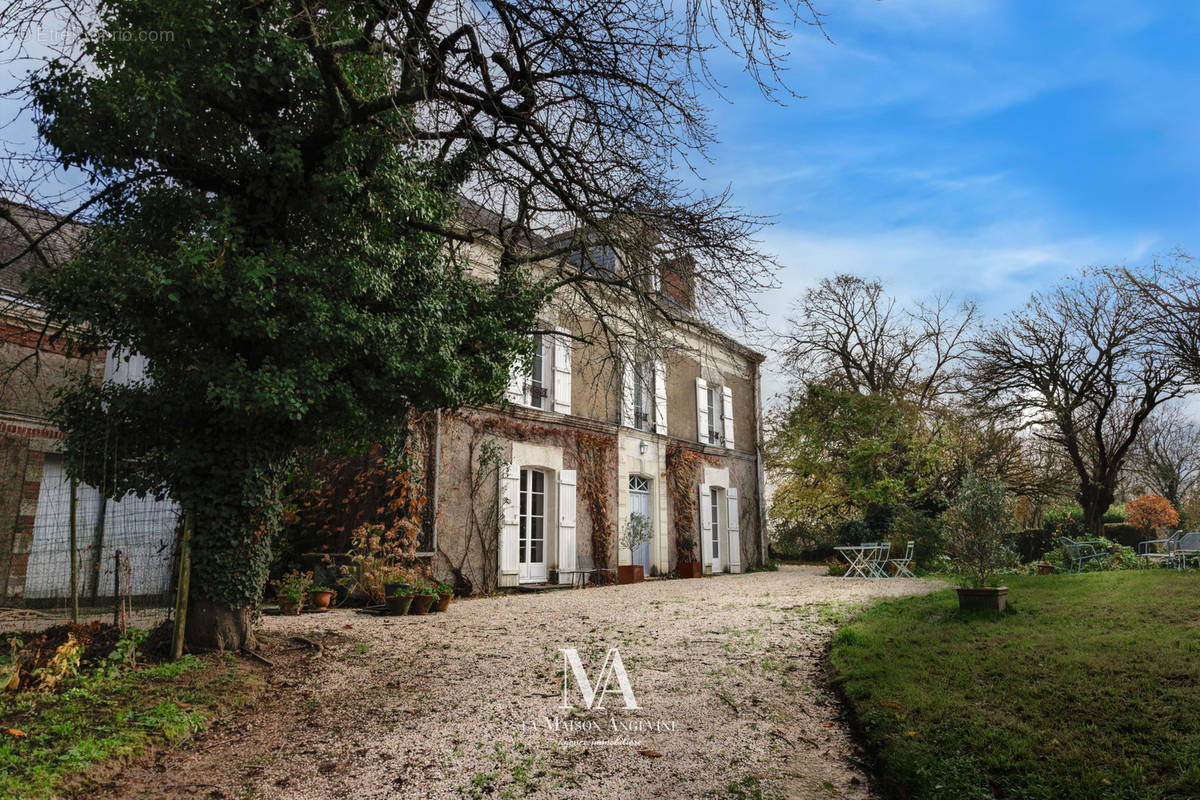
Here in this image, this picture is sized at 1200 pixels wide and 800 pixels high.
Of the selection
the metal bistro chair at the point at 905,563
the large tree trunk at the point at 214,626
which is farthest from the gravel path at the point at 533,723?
the metal bistro chair at the point at 905,563

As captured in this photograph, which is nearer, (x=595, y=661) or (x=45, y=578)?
(x=595, y=661)

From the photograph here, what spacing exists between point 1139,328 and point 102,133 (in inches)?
645

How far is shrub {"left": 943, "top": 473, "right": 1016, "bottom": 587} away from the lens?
6.33 metres

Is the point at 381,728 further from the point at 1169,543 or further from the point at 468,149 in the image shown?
the point at 1169,543

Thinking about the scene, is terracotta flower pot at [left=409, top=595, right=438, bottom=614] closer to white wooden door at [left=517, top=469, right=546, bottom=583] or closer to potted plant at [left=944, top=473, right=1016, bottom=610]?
white wooden door at [left=517, top=469, right=546, bottom=583]

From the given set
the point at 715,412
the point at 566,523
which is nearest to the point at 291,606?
the point at 566,523

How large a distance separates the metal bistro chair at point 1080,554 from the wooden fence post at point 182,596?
11.3m

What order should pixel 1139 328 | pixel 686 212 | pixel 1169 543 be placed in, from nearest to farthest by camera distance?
pixel 686 212 → pixel 1169 543 → pixel 1139 328

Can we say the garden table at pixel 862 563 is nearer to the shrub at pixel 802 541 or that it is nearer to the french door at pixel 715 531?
the french door at pixel 715 531

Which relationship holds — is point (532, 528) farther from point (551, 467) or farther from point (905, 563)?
point (905, 563)

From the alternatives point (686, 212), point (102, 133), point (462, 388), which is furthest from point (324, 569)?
point (686, 212)

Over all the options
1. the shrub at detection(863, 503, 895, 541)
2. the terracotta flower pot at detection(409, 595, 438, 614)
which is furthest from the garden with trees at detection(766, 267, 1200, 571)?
the terracotta flower pot at detection(409, 595, 438, 614)

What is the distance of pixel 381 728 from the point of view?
377 cm

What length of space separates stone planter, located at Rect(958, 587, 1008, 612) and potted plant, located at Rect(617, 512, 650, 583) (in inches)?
265
